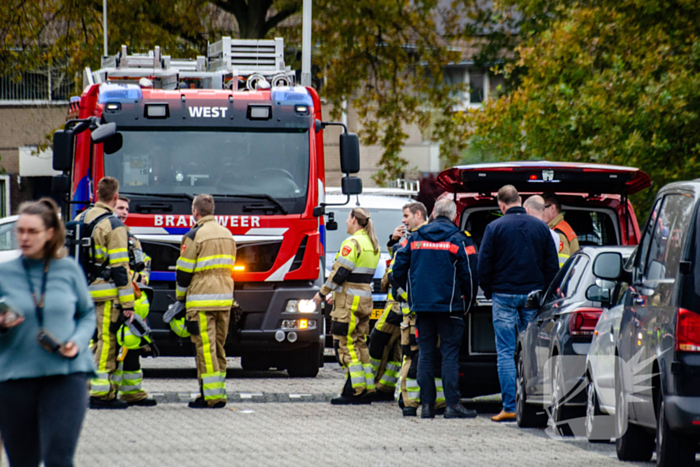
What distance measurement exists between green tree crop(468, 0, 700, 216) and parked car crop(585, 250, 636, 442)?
677 centimetres

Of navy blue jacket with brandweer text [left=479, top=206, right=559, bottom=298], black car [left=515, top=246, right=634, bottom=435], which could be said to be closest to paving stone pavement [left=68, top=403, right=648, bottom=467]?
black car [left=515, top=246, right=634, bottom=435]

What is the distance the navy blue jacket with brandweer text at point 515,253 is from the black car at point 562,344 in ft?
0.74

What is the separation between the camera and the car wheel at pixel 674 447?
20.2 feet

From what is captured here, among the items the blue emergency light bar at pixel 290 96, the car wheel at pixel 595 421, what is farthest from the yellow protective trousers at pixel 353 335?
the car wheel at pixel 595 421

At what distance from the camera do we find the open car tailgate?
33.7ft

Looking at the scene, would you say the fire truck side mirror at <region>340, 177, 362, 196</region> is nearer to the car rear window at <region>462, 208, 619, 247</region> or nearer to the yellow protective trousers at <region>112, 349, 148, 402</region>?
the car rear window at <region>462, 208, 619, 247</region>

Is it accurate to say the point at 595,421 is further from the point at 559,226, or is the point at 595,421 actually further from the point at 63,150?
the point at 63,150

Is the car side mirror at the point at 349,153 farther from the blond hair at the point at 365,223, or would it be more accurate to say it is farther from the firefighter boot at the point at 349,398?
the firefighter boot at the point at 349,398

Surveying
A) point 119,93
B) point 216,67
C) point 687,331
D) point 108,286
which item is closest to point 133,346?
point 108,286

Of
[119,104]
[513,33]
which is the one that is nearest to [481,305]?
[119,104]

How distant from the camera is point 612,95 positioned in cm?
1995

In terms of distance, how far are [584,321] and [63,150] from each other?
5.80 metres

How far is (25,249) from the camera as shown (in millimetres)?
5043

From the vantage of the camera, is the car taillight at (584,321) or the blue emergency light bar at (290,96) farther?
Answer: the blue emergency light bar at (290,96)
